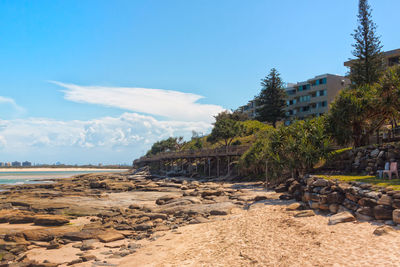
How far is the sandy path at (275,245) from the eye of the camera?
875 cm

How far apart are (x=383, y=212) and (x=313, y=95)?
63.3 m

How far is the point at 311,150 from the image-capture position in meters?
22.4

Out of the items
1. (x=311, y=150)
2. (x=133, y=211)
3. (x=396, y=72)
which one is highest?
(x=396, y=72)

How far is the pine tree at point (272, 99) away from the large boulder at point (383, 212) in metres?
59.2

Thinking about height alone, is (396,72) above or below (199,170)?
above

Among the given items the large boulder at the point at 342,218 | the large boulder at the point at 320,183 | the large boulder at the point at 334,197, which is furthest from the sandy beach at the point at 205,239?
the large boulder at the point at 320,183

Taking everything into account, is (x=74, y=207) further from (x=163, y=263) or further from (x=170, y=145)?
(x=170, y=145)

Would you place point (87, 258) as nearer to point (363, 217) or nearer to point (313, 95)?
point (363, 217)

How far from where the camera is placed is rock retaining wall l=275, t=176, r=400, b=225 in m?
10.8

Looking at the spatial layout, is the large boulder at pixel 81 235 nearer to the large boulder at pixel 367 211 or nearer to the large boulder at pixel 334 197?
the large boulder at pixel 334 197

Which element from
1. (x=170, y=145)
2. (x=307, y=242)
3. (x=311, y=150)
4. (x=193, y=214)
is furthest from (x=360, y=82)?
(x=170, y=145)

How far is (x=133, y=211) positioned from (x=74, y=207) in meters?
5.49

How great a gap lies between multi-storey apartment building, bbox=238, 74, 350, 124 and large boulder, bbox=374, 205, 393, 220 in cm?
5289

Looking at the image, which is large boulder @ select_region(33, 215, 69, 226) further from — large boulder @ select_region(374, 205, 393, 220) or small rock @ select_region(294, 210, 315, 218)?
large boulder @ select_region(374, 205, 393, 220)
